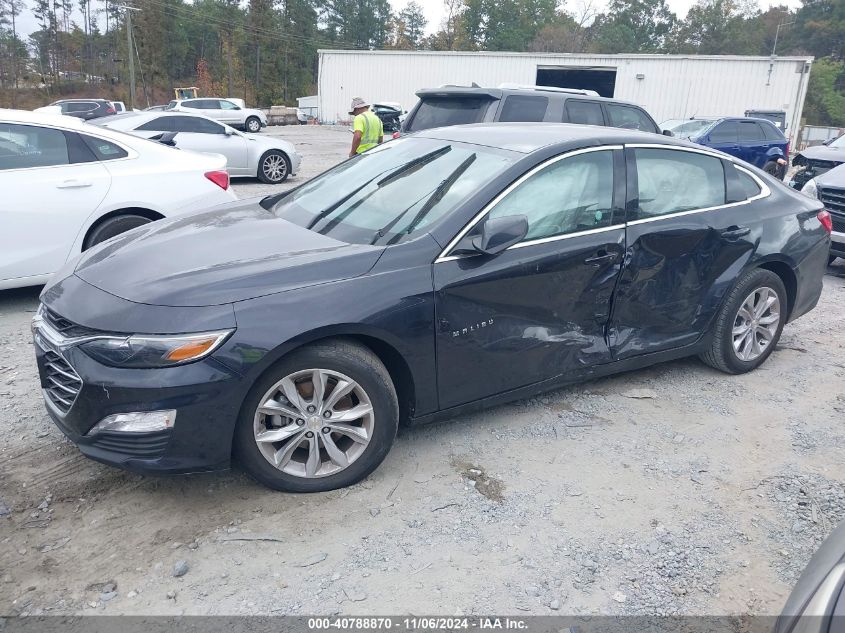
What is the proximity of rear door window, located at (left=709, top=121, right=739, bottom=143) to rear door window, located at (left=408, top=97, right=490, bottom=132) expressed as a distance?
9.02m

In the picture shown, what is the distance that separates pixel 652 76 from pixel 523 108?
27760mm

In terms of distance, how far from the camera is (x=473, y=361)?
136 inches

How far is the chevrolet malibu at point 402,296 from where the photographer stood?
9.42ft

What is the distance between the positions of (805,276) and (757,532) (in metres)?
2.44

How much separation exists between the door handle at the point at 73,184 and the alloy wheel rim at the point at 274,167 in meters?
8.37

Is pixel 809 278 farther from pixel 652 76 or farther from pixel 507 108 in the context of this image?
pixel 652 76

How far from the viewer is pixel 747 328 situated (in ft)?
15.2

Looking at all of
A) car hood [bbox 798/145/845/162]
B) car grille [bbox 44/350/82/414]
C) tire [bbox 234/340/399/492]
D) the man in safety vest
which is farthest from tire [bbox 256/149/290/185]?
tire [bbox 234/340/399/492]

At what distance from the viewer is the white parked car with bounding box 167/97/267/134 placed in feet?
103

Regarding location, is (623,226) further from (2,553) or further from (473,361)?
(2,553)

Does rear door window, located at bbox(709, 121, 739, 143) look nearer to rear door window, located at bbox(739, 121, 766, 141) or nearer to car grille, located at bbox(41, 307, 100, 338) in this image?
rear door window, located at bbox(739, 121, 766, 141)

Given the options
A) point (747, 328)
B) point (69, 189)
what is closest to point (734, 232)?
point (747, 328)

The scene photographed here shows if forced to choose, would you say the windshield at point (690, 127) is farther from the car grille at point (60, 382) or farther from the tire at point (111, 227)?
the car grille at point (60, 382)

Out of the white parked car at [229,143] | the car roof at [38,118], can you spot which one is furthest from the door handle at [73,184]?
the white parked car at [229,143]
